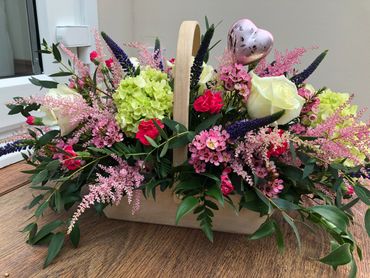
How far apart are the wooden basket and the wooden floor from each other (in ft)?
0.05

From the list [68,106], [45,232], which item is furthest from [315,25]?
[45,232]

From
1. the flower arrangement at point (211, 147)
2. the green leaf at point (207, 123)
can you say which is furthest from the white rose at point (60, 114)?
the green leaf at point (207, 123)

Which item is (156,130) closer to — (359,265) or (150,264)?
(150,264)

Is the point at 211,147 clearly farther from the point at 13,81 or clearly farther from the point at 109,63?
the point at 13,81

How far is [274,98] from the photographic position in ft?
1.43

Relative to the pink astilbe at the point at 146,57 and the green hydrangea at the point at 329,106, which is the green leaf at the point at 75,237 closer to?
the pink astilbe at the point at 146,57

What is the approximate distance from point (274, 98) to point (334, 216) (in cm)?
18

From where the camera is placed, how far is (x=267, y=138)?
1.37ft

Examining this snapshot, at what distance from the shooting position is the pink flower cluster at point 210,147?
0.43 meters

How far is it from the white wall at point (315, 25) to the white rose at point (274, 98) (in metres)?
0.91

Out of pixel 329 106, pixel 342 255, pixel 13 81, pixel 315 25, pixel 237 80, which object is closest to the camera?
pixel 342 255

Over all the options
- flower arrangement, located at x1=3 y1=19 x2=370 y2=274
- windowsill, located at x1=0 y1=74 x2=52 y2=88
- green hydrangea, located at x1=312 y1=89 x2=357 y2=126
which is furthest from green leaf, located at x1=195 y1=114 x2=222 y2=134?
Result: windowsill, located at x1=0 y1=74 x2=52 y2=88

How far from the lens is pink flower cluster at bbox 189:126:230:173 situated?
1.41ft

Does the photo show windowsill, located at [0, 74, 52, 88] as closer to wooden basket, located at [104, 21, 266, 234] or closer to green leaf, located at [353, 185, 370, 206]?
wooden basket, located at [104, 21, 266, 234]
